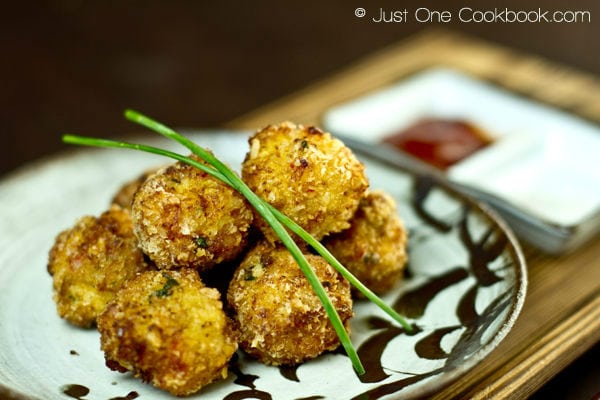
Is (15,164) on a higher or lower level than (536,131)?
lower

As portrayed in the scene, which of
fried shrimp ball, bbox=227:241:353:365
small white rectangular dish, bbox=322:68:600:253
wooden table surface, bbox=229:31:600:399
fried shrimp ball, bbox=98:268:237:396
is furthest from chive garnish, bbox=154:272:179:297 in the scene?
small white rectangular dish, bbox=322:68:600:253

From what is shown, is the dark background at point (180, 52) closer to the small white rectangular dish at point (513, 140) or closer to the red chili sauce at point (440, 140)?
the small white rectangular dish at point (513, 140)

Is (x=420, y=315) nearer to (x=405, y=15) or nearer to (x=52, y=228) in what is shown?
(x=52, y=228)

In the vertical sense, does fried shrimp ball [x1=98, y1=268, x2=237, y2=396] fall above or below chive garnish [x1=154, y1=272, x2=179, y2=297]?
below

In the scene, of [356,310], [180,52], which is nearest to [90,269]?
[356,310]

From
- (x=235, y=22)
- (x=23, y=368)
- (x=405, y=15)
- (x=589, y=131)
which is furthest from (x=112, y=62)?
(x=23, y=368)

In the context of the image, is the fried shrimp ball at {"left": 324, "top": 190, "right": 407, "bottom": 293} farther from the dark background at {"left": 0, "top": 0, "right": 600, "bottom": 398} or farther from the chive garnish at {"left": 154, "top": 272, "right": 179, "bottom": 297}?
the dark background at {"left": 0, "top": 0, "right": 600, "bottom": 398}
